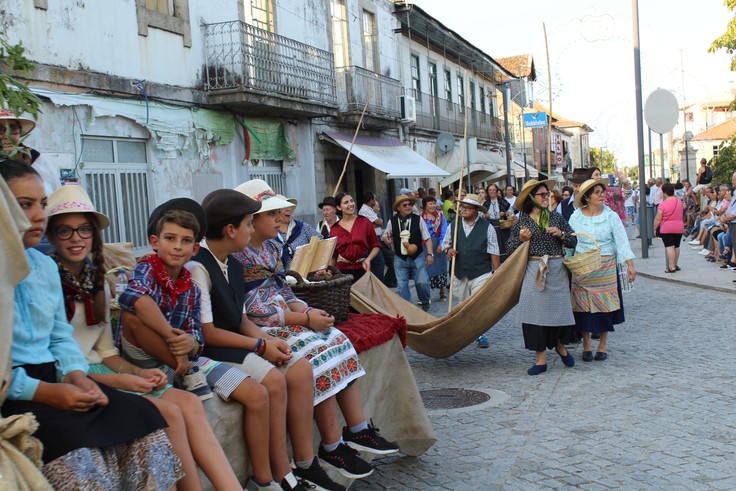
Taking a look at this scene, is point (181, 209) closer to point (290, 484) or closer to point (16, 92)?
point (16, 92)

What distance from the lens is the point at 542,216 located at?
25.2ft

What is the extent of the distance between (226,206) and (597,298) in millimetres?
4712

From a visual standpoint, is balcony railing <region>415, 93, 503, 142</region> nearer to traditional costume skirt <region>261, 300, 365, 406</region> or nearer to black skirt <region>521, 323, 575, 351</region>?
black skirt <region>521, 323, 575, 351</region>

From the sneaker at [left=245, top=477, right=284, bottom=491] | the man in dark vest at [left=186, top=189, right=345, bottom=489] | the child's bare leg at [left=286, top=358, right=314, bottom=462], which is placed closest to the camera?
the sneaker at [left=245, top=477, right=284, bottom=491]

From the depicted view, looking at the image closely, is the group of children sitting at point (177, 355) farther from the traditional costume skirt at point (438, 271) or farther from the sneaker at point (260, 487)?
the traditional costume skirt at point (438, 271)

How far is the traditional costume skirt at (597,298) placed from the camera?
789 centimetres

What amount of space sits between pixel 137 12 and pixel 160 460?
11211mm

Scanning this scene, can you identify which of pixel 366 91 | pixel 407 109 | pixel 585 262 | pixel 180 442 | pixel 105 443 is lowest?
pixel 180 442

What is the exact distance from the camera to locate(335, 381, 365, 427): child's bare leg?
4566 mm

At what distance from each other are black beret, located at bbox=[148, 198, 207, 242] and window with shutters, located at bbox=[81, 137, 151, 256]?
8.55 meters

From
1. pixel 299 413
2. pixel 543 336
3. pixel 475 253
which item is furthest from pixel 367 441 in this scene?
pixel 475 253

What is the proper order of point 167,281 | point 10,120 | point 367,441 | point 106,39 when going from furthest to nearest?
1. point 106,39
2. point 367,441
3. point 10,120
4. point 167,281

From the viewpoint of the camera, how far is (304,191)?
19.0 m

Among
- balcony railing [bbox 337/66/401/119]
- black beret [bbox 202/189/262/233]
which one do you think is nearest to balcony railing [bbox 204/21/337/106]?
balcony railing [bbox 337/66/401/119]
